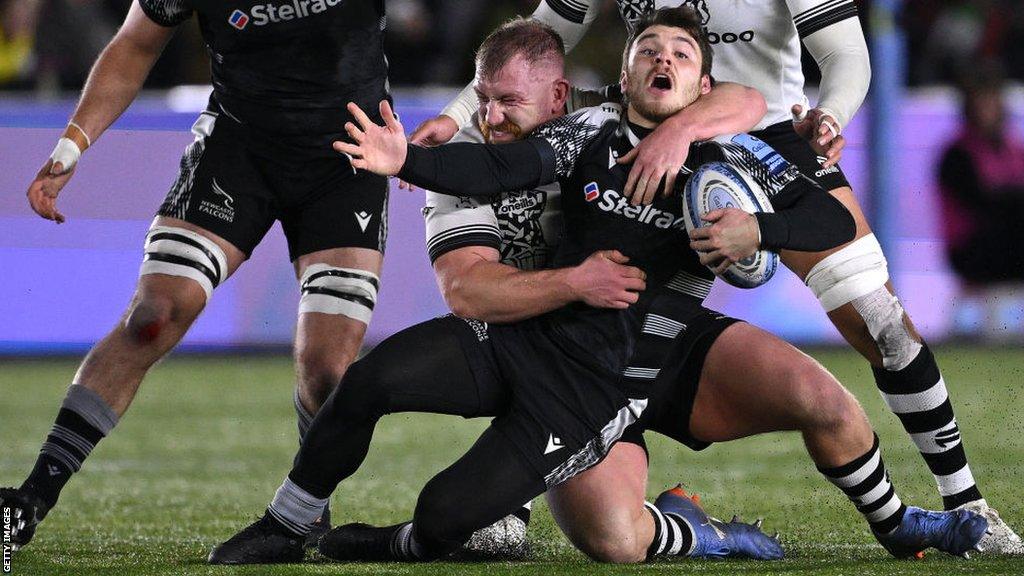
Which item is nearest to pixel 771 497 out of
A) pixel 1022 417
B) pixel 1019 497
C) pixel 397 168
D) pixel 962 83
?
pixel 1019 497

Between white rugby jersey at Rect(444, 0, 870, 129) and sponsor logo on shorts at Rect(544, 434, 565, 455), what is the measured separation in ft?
3.47

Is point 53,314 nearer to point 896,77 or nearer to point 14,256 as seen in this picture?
point 14,256

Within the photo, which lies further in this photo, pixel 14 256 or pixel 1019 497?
pixel 14 256

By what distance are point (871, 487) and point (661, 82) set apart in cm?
119

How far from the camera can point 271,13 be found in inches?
188

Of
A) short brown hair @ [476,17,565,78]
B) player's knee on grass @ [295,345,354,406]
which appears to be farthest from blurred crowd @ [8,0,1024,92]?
short brown hair @ [476,17,565,78]

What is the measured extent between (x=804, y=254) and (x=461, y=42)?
26.8ft

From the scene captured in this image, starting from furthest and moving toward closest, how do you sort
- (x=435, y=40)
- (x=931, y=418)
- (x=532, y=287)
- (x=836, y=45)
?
1. (x=435, y=40)
2. (x=836, y=45)
3. (x=931, y=418)
4. (x=532, y=287)

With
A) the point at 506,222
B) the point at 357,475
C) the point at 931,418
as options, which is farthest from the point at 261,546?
the point at 357,475

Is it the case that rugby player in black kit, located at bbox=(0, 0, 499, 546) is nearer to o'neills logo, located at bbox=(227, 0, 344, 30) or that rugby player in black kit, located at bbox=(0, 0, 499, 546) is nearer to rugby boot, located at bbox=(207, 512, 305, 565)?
o'neills logo, located at bbox=(227, 0, 344, 30)

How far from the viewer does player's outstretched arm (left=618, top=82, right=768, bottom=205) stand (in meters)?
3.97

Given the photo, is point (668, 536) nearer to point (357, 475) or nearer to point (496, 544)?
point (496, 544)

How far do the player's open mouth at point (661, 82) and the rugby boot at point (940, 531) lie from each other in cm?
129

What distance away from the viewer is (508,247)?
429 centimetres
